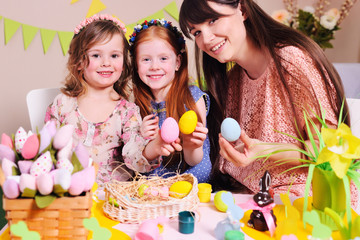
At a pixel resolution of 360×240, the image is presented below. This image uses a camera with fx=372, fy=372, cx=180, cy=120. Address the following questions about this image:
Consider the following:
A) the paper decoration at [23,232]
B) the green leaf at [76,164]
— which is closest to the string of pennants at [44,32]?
the green leaf at [76,164]

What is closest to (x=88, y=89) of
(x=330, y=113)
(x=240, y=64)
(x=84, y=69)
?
(x=84, y=69)

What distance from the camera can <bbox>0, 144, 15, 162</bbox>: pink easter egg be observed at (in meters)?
0.79

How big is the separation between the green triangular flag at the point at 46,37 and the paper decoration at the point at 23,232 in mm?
1919

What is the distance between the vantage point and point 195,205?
97cm

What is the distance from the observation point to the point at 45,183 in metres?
0.71

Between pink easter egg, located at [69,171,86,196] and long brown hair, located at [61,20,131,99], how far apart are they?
0.75 metres

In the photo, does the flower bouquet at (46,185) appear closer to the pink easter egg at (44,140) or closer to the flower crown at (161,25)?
the pink easter egg at (44,140)

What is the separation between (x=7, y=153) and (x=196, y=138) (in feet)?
2.29

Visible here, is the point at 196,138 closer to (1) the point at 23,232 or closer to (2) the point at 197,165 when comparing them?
(2) the point at 197,165

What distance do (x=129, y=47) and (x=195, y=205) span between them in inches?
31.1

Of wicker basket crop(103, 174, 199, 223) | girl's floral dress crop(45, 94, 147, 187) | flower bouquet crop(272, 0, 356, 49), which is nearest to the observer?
wicker basket crop(103, 174, 199, 223)

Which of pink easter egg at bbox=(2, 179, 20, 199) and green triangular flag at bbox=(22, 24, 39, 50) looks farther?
green triangular flag at bbox=(22, 24, 39, 50)

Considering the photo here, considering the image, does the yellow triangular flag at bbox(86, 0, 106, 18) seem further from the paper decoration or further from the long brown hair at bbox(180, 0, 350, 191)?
the paper decoration

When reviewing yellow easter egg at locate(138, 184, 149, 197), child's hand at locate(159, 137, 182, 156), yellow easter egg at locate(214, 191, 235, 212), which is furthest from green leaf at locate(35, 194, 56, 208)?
child's hand at locate(159, 137, 182, 156)
